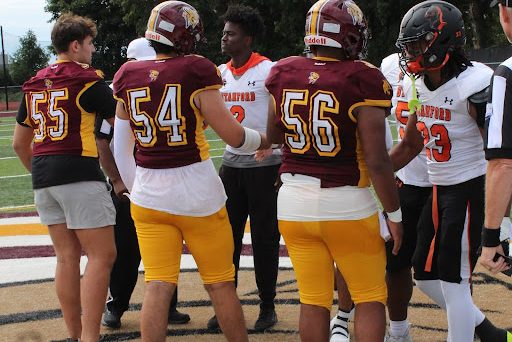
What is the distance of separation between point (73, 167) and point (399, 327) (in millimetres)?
2159

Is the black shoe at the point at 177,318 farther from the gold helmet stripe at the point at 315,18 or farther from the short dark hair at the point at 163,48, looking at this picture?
the gold helmet stripe at the point at 315,18

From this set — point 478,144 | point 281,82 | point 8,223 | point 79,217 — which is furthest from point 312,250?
point 8,223

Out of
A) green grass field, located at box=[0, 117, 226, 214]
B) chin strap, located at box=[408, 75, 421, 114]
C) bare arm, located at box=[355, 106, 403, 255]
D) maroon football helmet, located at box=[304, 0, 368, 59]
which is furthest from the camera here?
green grass field, located at box=[0, 117, 226, 214]

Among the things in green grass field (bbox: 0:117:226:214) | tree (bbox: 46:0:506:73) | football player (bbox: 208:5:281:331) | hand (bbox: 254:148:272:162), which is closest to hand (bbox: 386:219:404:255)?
hand (bbox: 254:148:272:162)

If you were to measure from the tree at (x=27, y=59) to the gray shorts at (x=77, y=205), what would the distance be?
42.1 metres

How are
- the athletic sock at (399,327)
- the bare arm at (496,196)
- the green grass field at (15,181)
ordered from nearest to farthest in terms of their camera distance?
1. the bare arm at (496,196)
2. the athletic sock at (399,327)
3. the green grass field at (15,181)

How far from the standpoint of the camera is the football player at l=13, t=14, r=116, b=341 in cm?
446

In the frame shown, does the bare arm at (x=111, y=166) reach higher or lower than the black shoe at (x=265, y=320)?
higher

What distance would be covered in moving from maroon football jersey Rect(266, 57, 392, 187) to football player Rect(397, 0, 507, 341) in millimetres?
484

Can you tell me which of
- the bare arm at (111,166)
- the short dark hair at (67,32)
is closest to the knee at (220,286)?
the bare arm at (111,166)

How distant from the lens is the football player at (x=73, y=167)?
4.46 m

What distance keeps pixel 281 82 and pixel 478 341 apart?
2.19 m

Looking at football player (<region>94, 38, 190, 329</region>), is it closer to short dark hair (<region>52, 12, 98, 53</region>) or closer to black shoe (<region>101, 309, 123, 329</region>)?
black shoe (<region>101, 309, 123, 329</region>)

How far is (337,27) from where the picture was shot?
356cm
